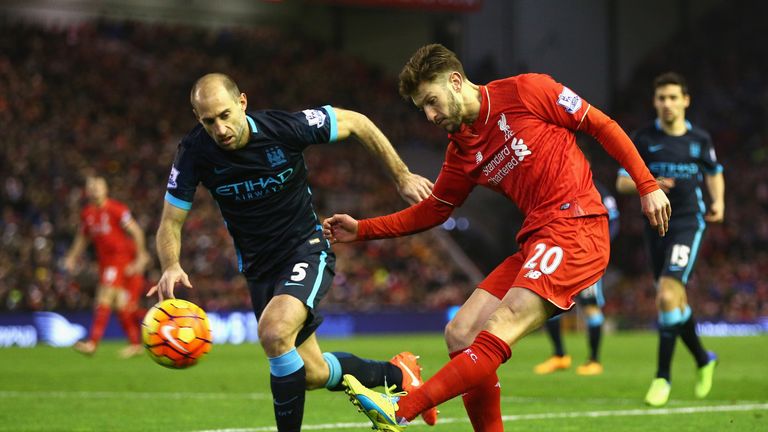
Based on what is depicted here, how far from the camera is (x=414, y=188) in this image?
253 inches

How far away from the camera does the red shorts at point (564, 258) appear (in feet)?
17.4

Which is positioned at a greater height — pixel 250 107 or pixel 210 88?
pixel 210 88

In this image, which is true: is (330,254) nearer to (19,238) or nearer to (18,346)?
(18,346)

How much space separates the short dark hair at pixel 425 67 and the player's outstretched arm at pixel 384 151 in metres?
1.09

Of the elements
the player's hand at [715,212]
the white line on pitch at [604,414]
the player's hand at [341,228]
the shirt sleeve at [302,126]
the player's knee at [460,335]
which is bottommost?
the white line on pitch at [604,414]

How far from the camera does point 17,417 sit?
8164 millimetres

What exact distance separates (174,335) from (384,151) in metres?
1.68

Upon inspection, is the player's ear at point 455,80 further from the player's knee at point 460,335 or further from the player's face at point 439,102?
the player's knee at point 460,335

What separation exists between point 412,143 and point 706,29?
12030 millimetres

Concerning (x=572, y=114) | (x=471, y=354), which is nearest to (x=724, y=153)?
(x=572, y=114)

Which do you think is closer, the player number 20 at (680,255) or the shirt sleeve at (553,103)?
the shirt sleeve at (553,103)

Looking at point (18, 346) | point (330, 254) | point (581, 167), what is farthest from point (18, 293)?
point (581, 167)

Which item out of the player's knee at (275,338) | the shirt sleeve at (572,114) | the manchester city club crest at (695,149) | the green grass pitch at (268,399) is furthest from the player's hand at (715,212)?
the player's knee at (275,338)

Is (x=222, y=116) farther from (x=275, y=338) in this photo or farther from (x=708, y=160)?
(x=708, y=160)
